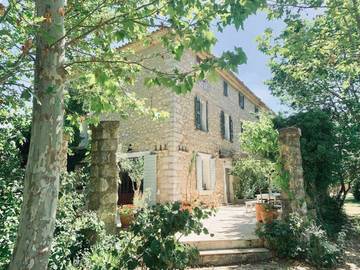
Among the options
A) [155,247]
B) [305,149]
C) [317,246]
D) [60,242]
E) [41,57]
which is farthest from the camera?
[305,149]

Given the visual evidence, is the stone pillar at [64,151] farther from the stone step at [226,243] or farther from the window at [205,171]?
the window at [205,171]

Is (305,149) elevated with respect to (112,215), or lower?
elevated

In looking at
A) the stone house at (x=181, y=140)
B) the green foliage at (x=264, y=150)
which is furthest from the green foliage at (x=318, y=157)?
the stone house at (x=181, y=140)

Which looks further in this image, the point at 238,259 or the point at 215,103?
the point at 215,103

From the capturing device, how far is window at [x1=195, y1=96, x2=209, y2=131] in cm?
1572

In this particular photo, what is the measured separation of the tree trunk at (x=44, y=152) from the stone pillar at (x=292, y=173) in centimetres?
603

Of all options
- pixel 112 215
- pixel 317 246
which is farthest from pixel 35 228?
pixel 317 246

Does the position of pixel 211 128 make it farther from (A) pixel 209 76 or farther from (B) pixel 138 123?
(A) pixel 209 76

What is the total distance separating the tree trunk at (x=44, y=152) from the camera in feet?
9.47

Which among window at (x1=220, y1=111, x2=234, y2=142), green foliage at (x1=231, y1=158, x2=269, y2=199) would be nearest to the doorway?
green foliage at (x1=231, y1=158, x2=269, y2=199)

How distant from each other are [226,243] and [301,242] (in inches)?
61.8

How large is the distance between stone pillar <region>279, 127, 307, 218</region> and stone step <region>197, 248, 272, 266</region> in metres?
1.30

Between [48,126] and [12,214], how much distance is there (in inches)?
105

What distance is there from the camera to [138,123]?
14.6m
